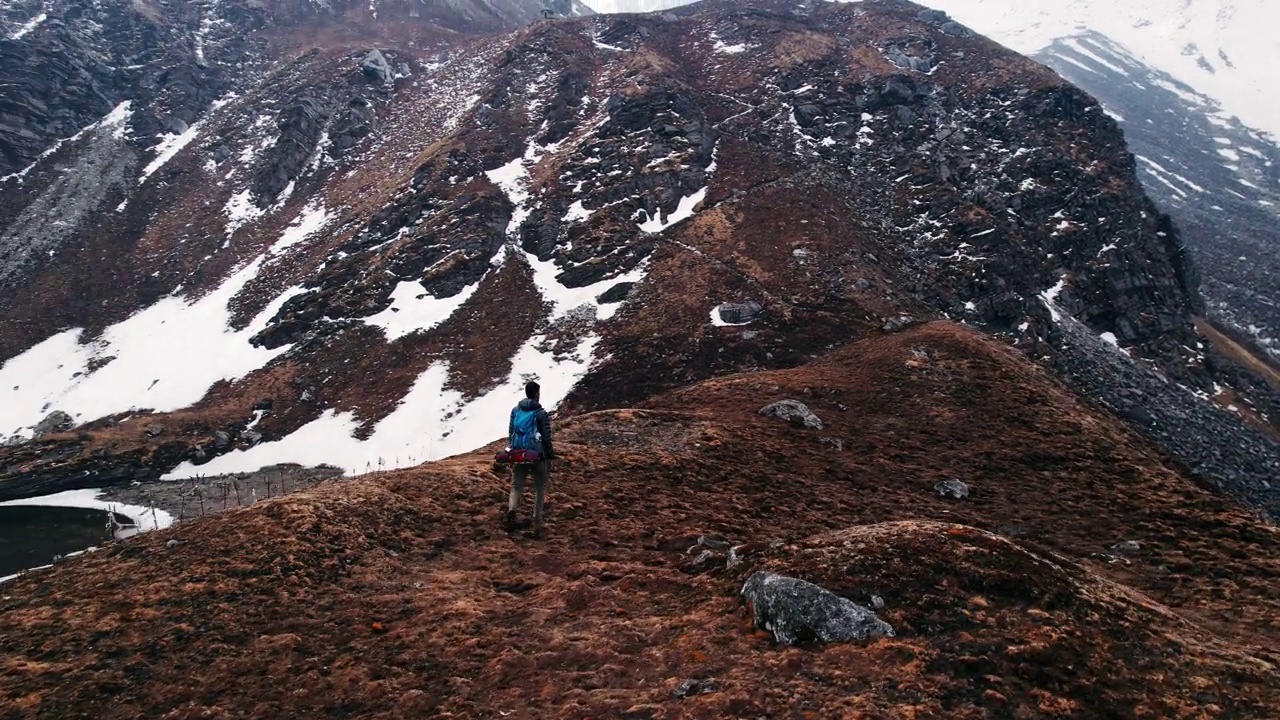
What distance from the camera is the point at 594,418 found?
77.5ft

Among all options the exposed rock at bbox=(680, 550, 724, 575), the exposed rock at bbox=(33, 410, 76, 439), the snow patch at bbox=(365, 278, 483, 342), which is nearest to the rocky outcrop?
the snow patch at bbox=(365, 278, 483, 342)

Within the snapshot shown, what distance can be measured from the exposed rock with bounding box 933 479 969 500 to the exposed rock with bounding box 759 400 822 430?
533 cm

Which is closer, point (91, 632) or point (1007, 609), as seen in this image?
point (1007, 609)

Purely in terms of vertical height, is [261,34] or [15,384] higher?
[261,34]

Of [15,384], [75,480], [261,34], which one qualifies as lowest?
[75,480]

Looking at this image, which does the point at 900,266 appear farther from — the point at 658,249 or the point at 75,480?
the point at 75,480

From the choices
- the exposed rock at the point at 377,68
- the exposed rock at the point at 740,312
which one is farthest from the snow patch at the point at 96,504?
the exposed rock at the point at 377,68

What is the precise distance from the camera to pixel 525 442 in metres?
13.9

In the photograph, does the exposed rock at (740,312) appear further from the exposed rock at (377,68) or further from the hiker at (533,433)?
the exposed rock at (377,68)

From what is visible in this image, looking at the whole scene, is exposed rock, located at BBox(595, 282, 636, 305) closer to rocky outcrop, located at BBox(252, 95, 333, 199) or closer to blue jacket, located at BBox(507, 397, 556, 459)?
blue jacket, located at BBox(507, 397, 556, 459)

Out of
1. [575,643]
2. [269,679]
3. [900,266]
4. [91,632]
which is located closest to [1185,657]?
[575,643]

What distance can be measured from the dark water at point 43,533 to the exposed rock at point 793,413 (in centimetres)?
3360

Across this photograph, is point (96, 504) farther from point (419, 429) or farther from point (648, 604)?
point (648, 604)

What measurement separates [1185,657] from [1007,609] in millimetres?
2224
